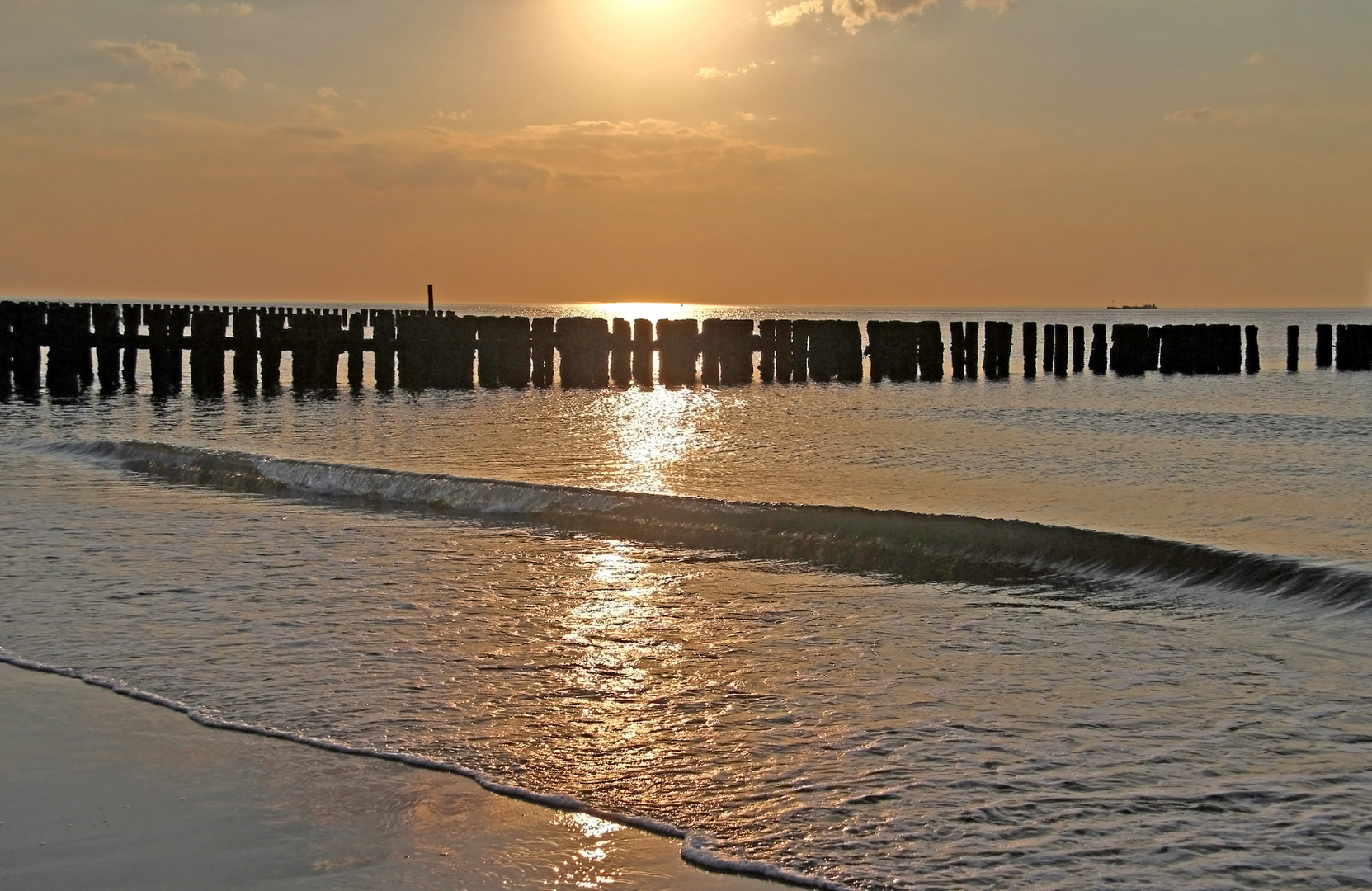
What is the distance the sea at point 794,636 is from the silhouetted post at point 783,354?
1550cm

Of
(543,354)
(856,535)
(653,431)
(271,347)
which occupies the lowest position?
(856,535)

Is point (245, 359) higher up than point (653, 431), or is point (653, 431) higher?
point (245, 359)

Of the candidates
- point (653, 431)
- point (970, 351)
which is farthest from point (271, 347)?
point (970, 351)

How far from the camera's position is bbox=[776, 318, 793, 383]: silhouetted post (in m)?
29.7

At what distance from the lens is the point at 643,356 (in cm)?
2791

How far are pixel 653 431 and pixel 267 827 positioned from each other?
556 inches

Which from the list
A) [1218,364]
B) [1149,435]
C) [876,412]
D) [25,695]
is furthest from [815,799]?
[1218,364]

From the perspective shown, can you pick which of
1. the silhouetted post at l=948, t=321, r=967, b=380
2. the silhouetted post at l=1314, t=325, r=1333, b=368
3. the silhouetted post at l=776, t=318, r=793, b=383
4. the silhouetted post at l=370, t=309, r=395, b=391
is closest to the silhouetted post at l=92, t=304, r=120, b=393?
the silhouetted post at l=370, t=309, r=395, b=391

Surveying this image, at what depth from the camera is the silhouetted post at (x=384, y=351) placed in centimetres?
2588

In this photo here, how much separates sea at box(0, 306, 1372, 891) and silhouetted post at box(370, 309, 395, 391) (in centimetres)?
1162

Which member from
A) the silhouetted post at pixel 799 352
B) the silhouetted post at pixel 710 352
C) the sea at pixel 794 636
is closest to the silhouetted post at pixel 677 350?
the silhouetted post at pixel 710 352

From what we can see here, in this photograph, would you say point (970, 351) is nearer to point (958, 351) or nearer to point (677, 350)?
point (958, 351)

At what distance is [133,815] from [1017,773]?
2.61 m

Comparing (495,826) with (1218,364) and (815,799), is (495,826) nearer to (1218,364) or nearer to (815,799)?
(815,799)
